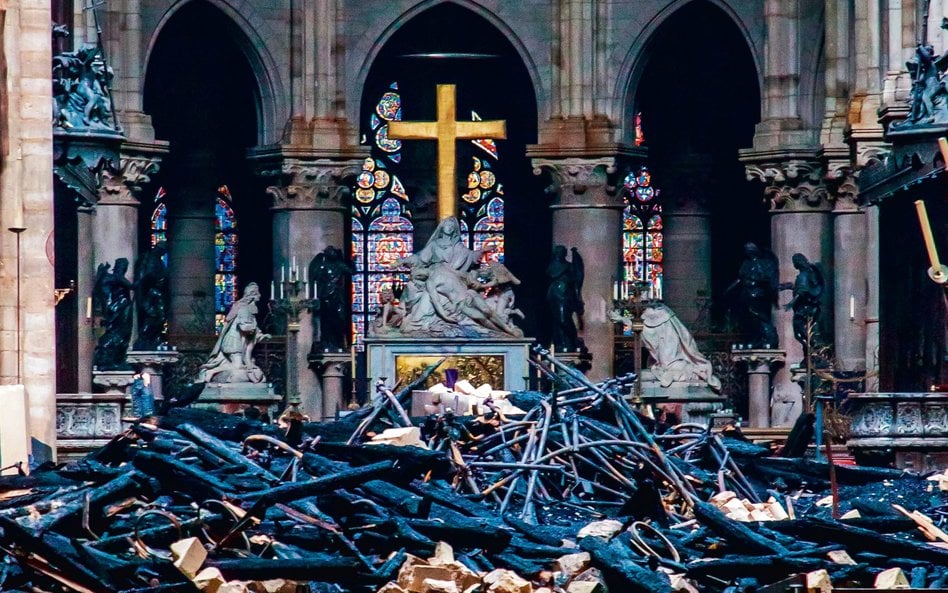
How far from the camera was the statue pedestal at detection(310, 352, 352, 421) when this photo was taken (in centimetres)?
5606

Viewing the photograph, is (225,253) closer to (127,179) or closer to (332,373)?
(332,373)

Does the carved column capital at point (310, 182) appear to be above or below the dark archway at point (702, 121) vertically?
below

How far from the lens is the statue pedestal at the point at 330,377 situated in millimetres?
56062

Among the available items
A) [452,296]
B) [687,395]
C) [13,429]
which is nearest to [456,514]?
[13,429]

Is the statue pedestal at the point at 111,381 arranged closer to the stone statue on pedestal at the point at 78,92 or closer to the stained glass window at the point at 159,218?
the stained glass window at the point at 159,218

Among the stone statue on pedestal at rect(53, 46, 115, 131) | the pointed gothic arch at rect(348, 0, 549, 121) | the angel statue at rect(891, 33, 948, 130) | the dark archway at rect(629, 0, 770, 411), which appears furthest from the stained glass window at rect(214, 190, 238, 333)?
the angel statue at rect(891, 33, 948, 130)

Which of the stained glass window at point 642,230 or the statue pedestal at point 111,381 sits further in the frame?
the stained glass window at point 642,230

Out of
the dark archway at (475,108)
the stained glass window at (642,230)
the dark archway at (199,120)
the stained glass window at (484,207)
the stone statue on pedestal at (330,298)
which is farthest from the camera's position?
the stained glass window at (484,207)

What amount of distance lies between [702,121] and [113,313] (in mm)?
13514

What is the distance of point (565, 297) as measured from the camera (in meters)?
56.8

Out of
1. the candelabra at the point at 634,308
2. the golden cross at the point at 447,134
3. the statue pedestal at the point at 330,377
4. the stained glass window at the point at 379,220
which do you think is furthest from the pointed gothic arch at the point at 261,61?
the candelabra at the point at 634,308

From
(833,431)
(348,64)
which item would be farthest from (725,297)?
(833,431)

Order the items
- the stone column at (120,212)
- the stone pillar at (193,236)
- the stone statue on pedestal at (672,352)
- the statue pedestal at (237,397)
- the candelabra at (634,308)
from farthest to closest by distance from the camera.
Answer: the stone pillar at (193,236), the stone statue on pedestal at (672,352), the statue pedestal at (237,397), the stone column at (120,212), the candelabra at (634,308)

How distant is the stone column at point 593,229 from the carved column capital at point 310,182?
3.30 metres
